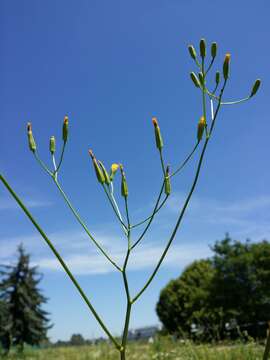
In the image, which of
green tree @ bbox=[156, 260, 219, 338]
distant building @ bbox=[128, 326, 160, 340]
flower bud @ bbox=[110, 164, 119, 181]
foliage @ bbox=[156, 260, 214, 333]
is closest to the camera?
flower bud @ bbox=[110, 164, 119, 181]

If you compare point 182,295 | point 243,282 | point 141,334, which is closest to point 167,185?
point 141,334

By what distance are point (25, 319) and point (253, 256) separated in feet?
68.7

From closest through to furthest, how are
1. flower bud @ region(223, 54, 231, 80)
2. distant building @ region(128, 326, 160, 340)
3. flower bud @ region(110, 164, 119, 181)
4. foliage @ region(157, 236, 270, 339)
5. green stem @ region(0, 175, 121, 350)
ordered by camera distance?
1. green stem @ region(0, 175, 121, 350)
2. flower bud @ region(223, 54, 231, 80)
3. flower bud @ region(110, 164, 119, 181)
4. distant building @ region(128, 326, 160, 340)
5. foliage @ region(157, 236, 270, 339)

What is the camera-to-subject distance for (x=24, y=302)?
1539 inches

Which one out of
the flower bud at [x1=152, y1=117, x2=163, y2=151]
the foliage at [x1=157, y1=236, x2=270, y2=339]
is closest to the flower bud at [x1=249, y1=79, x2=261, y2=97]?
the flower bud at [x1=152, y1=117, x2=163, y2=151]

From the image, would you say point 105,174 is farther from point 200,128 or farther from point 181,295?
point 181,295

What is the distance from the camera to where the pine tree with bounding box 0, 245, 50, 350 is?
127 feet

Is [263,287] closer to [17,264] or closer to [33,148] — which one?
[17,264]

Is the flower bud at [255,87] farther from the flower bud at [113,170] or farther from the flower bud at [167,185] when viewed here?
the flower bud at [113,170]

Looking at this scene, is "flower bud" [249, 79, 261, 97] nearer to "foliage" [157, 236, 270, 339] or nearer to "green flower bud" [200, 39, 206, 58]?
"green flower bud" [200, 39, 206, 58]

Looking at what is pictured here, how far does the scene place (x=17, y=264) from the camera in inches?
1582

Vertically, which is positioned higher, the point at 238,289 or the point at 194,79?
the point at 238,289

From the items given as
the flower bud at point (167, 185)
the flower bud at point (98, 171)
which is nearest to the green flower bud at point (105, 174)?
the flower bud at point (98, 171)

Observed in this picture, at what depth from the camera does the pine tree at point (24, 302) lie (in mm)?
38688
